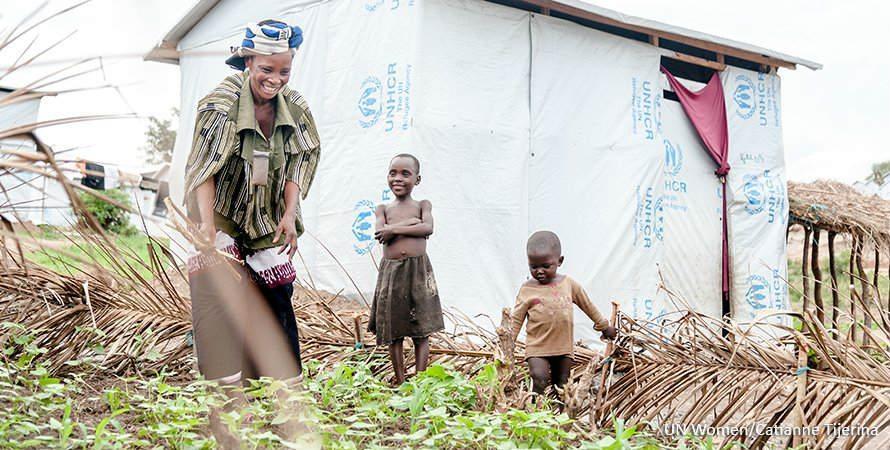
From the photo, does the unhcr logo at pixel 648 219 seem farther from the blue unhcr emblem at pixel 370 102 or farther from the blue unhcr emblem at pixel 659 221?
the blue unhcr emblem at pixel 370 102

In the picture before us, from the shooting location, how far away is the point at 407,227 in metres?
3.50

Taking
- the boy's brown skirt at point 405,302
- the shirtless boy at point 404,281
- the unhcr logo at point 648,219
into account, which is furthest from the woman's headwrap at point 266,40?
the unhcr logo at point 648,219

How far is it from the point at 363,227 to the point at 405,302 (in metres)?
2.68

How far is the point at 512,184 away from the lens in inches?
251

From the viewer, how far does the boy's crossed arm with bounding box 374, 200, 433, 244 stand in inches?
138

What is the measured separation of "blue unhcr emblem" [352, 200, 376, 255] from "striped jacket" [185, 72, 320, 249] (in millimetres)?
3174

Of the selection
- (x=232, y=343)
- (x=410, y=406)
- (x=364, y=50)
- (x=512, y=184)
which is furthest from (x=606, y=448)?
(x=364, y=50)

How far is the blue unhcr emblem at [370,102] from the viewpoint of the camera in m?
6.07

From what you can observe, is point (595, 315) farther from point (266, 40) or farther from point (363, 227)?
point (363, 227)

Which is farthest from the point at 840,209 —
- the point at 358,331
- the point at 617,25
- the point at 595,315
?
the point at 358,331

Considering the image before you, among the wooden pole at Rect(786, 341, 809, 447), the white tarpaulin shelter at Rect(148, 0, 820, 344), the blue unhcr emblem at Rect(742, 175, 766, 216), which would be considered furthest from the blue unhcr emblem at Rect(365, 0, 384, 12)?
the wooden pole at Rect(786, 341, 809, 447)

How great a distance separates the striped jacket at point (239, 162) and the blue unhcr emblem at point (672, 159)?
18.3 feet

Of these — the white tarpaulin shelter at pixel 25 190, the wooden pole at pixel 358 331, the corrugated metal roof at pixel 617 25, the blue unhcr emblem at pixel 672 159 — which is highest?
the corrugated metal roof at pixel 617 25

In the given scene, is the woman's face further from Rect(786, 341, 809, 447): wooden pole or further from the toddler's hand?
Rect(786, 341, 809, 447): wooden pole
